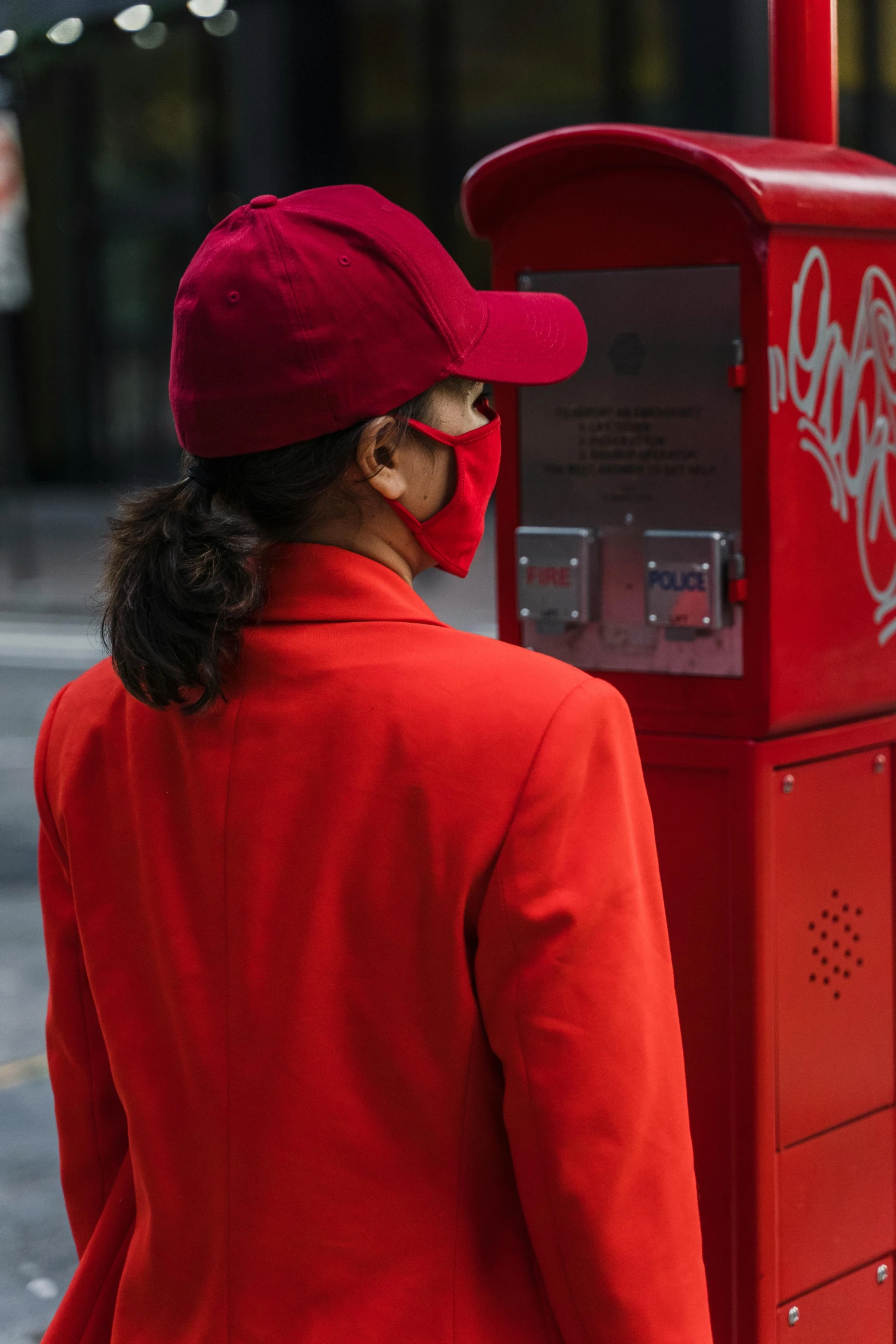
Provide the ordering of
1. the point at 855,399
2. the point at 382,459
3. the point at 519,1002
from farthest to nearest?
the point at 855,399
the point at 382,459
the point at 519,1002

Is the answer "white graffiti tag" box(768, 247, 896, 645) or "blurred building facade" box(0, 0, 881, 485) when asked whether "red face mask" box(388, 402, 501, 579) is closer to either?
"white graffiti tag" box(768, 247, 896, 645)

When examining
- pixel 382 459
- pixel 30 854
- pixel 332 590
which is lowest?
Result: pixel 30 854

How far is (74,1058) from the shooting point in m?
1.59

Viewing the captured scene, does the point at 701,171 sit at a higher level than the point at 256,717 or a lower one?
higher

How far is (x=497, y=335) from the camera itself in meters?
1.43

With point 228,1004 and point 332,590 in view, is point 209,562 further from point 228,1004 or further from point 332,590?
point 228,1004

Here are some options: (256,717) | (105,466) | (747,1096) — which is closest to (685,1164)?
(256,717)

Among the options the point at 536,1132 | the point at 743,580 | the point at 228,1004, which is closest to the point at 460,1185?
the point at 536,1132

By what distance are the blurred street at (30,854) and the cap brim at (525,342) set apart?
372 millimetres

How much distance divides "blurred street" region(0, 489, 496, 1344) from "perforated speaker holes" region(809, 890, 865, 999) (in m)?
1.26

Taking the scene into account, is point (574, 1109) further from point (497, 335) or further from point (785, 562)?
point (785, 562)

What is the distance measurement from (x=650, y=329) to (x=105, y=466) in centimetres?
2205

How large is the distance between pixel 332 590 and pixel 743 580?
1.23 meters

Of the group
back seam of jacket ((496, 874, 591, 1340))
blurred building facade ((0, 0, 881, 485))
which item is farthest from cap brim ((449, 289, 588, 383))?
blurred building facade ((0, 0, 881, 485))
